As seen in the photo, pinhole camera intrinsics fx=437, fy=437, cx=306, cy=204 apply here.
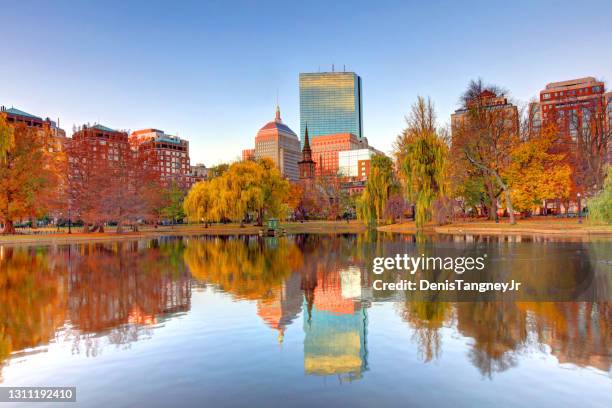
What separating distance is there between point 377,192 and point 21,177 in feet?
134

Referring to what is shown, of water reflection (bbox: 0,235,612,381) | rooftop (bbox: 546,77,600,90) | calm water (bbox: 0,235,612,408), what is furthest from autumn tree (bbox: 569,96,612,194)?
rooftop (bbox: 546,77,600,90)

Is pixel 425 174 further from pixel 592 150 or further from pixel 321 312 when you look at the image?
pixel 321 312

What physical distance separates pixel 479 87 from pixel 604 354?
49.9 m

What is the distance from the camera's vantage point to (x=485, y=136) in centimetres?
4941

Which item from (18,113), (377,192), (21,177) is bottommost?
(377,192)

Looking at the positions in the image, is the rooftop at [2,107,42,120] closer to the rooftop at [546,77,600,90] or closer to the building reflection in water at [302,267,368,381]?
the building reflection in water at [302,267,368,381]

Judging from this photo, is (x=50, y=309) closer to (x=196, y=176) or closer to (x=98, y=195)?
(x=98, y=195)

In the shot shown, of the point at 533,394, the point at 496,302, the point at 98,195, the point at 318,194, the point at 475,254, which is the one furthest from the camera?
the point at 318,194

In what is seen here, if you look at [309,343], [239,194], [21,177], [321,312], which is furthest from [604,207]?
[21,177]

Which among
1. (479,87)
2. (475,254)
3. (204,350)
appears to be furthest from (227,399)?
(479,87)

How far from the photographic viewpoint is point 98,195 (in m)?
50.7

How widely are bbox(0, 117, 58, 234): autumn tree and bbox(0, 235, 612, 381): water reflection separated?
3040cm

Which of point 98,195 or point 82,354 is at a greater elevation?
point 98,195
